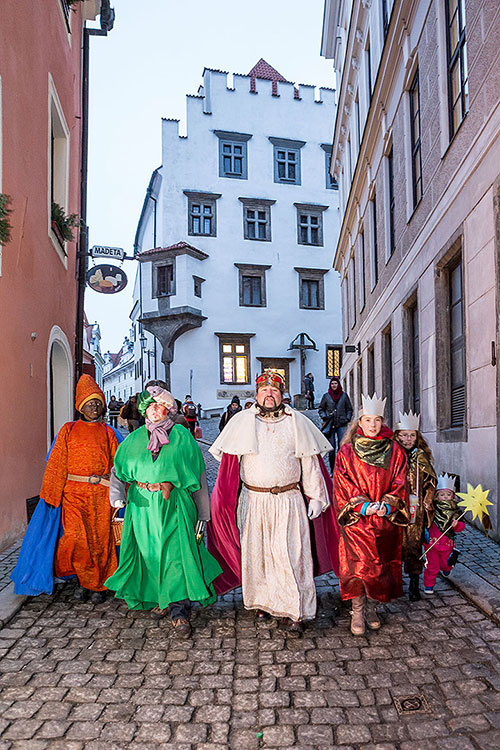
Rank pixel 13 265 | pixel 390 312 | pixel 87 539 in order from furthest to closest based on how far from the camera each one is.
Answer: pixel 390 312
pixel 13 265
pixel 87 539

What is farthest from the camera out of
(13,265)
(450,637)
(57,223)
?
(57,223)

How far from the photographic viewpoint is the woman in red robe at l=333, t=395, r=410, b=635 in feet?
13.9

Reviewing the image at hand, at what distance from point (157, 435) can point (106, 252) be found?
395 inches

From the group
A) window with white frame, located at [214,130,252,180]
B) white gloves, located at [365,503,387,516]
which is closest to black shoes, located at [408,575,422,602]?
white gloves, located at [365,503,387,516]

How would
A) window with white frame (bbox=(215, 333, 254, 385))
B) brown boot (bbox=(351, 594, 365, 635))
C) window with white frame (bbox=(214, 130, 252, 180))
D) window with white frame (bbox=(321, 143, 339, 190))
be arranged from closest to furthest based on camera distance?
brown boot (bbox=(351, 594, 365, 635)) < window with white frame (bbox=(215, 333, 254, 385)) < window with white frame (bbox=(214, 130, 252, 180)) < window with white frame (bbox=(321, 143, 339, 190))

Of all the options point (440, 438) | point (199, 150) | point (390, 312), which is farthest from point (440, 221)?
point (199, 150)

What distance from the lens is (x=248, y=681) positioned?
3506mm

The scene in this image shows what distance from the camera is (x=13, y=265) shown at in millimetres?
7434

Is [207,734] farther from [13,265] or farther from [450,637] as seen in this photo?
[13,265]

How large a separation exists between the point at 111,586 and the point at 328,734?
216 cm

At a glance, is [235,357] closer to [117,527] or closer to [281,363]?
[281,363]

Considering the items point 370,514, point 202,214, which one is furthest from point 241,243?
point 370,514

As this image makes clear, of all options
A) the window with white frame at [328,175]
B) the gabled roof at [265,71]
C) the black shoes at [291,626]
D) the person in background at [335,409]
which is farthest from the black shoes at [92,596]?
the gabled roof at [265,71]

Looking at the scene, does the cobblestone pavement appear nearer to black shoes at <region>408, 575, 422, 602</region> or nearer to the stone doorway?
black shoes at <region>408, 575, 422, 602</region>
